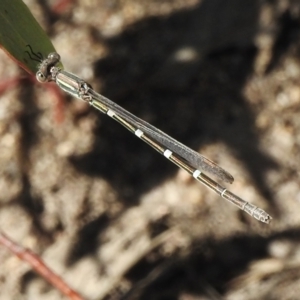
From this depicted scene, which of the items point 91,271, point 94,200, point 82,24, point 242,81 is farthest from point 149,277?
point 82,24

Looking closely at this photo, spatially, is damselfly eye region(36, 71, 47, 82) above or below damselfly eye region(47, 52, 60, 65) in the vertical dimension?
below

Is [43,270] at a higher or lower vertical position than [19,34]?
lower

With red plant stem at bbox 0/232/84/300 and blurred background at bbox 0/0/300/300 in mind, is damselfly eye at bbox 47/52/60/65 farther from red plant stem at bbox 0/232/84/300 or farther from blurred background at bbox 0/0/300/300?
red plant stem at bbox 0/232/84/300

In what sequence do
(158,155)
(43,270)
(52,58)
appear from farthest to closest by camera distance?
(158,155), (43,270), (52,58)

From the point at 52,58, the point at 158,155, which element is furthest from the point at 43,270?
the point at 52,58

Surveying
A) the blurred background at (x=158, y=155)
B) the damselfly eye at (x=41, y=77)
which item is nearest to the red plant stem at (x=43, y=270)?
the blurred background at (x=158, y=155)

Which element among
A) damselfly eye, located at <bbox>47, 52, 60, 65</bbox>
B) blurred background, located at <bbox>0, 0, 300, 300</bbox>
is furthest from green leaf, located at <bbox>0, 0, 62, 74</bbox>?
blurred background, located at <bbox>0, 0, 300, 300</bbox>

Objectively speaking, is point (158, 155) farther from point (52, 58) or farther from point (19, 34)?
point (19, 34)
